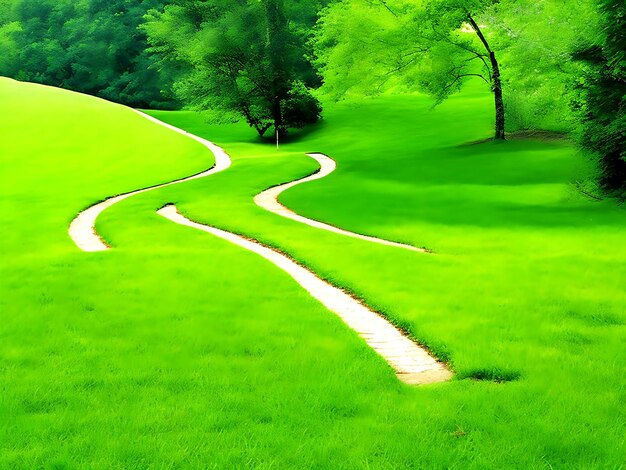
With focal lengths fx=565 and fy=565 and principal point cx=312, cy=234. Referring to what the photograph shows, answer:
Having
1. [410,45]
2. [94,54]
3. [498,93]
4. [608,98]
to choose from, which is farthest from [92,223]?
[94,54]

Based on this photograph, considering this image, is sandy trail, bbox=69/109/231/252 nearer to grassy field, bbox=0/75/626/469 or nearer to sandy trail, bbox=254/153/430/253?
grassy field, bbox=0/75/626/469

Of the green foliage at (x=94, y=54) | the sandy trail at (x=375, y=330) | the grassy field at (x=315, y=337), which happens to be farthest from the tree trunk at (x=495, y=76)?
the green foliage at (x=94, y=54)

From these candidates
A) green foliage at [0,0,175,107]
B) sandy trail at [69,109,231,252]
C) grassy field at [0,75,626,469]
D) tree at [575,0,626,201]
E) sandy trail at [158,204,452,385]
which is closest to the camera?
grassy field at [0,75,626,469]

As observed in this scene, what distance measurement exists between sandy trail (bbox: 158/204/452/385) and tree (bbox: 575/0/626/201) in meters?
13.5

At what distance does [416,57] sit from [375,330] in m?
32.1

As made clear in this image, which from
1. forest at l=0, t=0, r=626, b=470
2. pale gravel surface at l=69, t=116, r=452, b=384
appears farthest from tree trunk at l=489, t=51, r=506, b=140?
pale gravel surface at l=69, t=116, r=452, b=384

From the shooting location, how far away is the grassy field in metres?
5.77

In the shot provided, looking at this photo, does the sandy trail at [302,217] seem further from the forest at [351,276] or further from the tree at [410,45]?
the tree at [410,45]

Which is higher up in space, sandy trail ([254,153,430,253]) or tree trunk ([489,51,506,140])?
tree trunk ([489,51,506,140])

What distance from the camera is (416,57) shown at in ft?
127

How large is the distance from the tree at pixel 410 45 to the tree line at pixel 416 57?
8cm

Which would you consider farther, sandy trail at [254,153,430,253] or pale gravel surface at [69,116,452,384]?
sandy trail at [254,153,430,253]

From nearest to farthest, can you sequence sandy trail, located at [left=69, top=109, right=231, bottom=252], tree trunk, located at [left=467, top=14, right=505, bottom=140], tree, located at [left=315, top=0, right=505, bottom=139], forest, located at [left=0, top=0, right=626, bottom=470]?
1. forest, located at [left=0, top=0, right=626, bottom=470]
2. sandy trail, located at [left=69, top=109, right=231, bottom=252]
3. tree trunk, located at [left=467, top=14, right=505, bottom=140]
4. tree, located at [left=315, top=0, right=505, bottom=139]

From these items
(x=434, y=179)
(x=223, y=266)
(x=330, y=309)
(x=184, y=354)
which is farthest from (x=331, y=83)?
(x=184, y=354)
